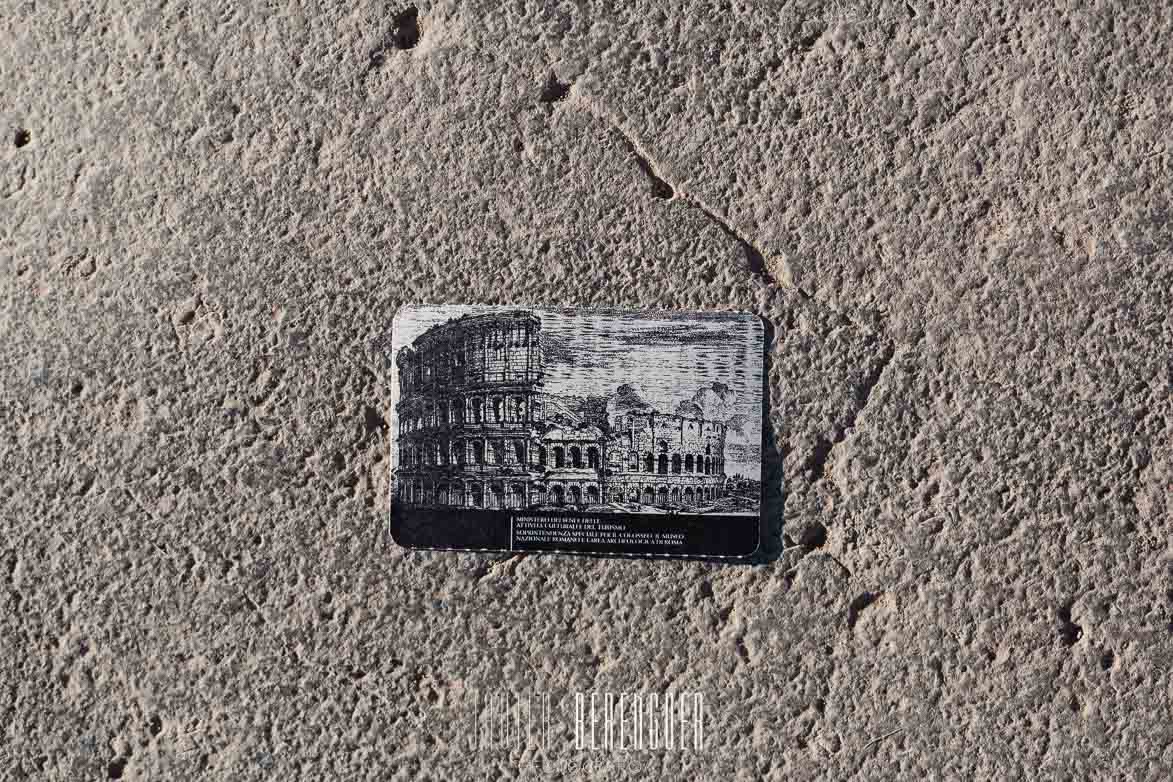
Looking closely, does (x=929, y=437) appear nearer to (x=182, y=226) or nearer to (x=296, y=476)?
(x=296, y=476)

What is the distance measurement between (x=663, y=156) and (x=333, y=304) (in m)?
0.40

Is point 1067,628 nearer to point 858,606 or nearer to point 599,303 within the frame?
point 858,606

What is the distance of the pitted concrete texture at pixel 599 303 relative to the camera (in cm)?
96

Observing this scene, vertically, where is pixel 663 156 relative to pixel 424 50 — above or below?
below

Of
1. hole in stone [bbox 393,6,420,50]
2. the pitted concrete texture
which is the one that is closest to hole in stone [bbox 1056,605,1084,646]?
the pitted concrete texture

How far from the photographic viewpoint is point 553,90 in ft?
3.22

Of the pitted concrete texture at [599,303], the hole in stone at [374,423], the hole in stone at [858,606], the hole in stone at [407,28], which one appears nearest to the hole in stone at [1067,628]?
the pitted concrete texture at [599,303]

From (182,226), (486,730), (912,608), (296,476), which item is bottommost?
(486,730)

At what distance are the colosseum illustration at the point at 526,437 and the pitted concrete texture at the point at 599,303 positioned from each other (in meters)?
0.05

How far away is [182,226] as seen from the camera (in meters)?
0.98

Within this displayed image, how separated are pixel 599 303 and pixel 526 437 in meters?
0.17

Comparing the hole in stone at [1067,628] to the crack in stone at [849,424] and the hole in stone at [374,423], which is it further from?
the hole in stone at [374,423]

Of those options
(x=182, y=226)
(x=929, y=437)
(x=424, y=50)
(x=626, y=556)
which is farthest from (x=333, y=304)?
(x=929, y=437)

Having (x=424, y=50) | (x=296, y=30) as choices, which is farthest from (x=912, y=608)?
(x=296, y=30)
